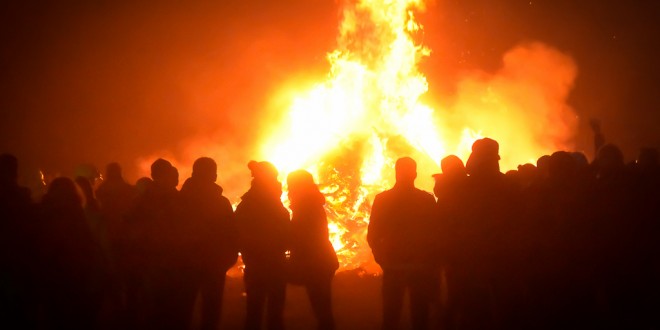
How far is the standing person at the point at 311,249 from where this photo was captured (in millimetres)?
6309

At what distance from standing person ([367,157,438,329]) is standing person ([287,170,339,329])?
64cm

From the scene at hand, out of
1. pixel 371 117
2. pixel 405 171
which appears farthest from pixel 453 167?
pixel 371 117

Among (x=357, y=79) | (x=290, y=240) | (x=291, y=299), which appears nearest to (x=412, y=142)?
(x=357, y=79)

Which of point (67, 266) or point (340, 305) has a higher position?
point (340, 305)

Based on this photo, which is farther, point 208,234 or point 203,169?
point 203,169

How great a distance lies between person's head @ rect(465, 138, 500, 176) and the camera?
6.05 meters

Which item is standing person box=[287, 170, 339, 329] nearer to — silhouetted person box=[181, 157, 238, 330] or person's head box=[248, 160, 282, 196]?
person's head box=[248, 160, 282, 196]

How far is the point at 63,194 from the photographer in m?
5.46

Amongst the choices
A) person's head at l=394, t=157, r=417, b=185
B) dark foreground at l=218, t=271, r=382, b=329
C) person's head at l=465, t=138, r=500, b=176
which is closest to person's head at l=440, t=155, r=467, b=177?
person's head at l=465, t=138, r=500, b=176

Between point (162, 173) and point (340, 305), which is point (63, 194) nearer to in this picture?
point (162, 173)

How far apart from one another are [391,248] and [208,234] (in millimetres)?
2110

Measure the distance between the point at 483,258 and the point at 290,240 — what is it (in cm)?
229

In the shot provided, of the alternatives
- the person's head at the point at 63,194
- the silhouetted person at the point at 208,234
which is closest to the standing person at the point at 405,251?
the silhouetted person at the point at 208,234

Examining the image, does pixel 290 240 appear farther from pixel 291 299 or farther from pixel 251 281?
pixel 291 299
